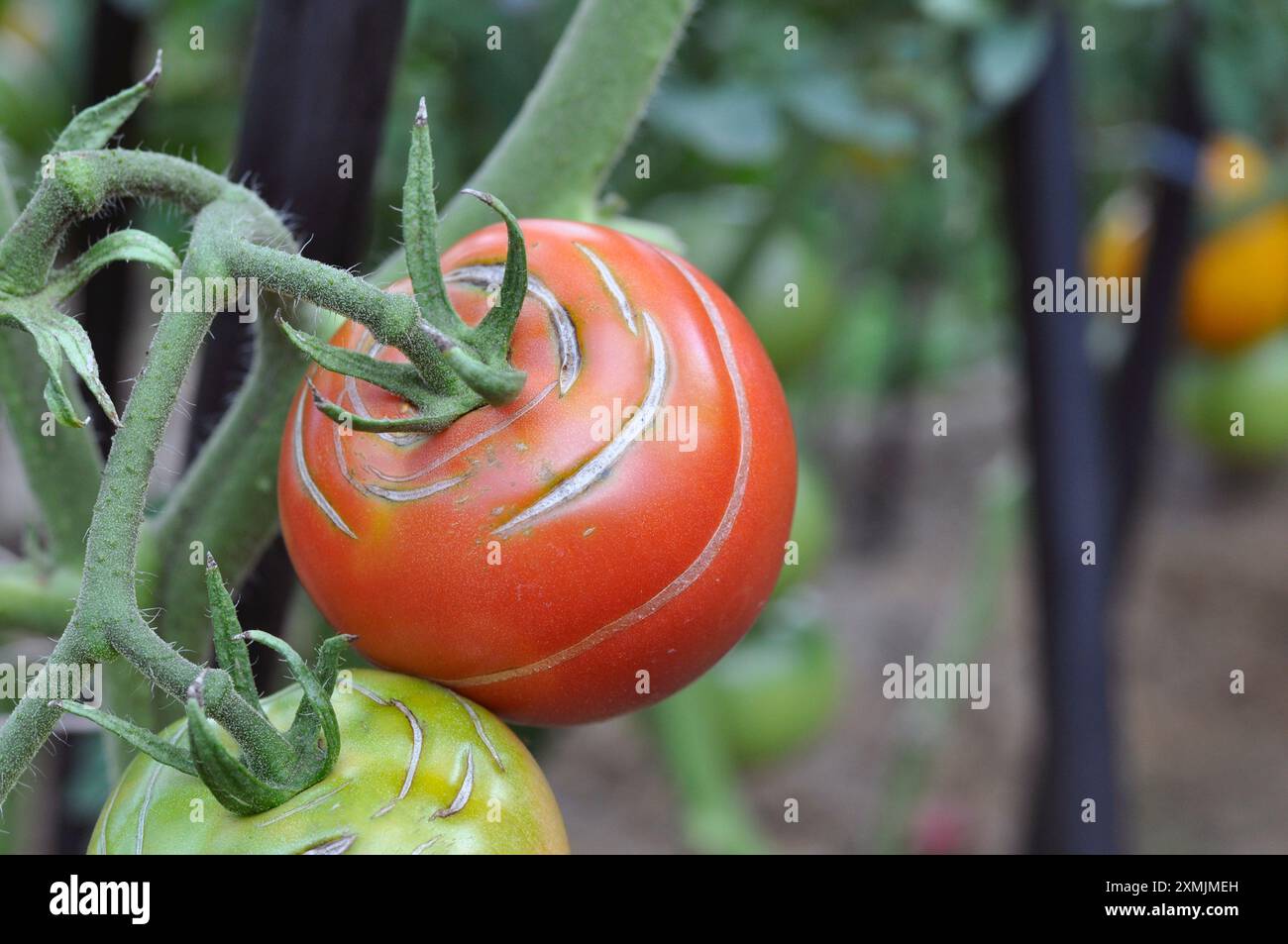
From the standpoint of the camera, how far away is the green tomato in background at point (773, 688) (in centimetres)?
133

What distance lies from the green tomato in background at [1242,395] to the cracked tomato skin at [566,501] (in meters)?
1.34

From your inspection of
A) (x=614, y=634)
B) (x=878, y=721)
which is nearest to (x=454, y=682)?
(x=614, y=634)

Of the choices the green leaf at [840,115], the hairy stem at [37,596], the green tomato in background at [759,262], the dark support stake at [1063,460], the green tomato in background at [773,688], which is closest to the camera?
the hairy stem at [37,596]

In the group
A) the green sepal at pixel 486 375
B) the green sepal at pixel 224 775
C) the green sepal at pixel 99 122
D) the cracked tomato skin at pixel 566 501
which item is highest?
the green sepal at pixel 99 122

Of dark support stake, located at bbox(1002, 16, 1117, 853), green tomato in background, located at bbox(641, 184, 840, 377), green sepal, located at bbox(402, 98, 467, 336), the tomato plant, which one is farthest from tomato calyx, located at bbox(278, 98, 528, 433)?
the tomato plant

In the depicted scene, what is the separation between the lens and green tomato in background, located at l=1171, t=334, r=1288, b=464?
1.54 metres

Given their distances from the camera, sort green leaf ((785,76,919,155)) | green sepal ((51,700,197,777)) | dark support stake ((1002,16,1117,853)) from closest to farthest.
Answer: green sepal ((51,700,197,777)), dark support stake ((1002,16,1117,853)), green leaf ((785,76,919,155))

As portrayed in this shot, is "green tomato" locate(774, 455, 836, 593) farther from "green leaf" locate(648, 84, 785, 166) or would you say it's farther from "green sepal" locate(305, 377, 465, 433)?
"green sepal" locate(305, 377, 465, 433)

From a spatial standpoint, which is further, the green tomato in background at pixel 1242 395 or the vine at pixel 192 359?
the green tomato in background at pixel 1242 395

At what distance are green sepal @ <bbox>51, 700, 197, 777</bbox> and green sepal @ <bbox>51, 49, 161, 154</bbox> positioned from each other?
15 centimetres

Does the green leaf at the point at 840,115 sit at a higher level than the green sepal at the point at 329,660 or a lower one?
higher

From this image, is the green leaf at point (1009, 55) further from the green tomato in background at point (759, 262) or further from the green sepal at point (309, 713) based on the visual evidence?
the green sepal at point (309, 713)

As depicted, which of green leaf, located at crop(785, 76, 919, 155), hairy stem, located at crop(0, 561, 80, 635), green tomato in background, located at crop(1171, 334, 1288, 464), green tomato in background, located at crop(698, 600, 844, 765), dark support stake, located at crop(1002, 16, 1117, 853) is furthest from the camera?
green tomato in background, located at crop(1171, 334, 1288, 464)

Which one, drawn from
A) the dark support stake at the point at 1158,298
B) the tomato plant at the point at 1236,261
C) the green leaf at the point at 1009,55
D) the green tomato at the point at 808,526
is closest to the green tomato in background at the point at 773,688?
the green tomato at the point at 808,526
